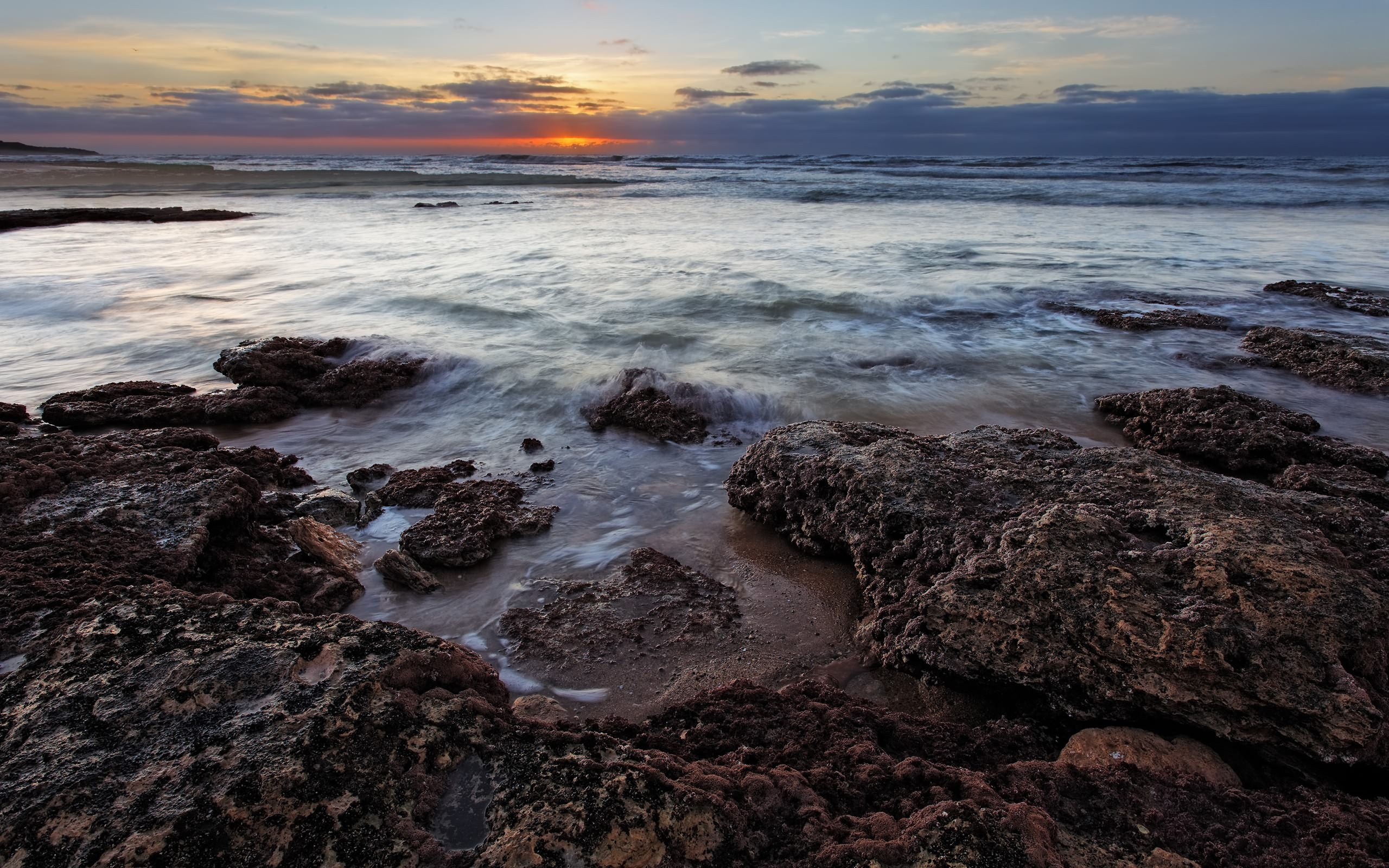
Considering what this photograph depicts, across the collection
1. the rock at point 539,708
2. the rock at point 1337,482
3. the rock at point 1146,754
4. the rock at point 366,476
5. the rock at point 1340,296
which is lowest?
the rock at point 366,476

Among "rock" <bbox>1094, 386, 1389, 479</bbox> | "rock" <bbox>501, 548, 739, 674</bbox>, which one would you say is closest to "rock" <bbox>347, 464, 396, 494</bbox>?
"rock" <bbox>501, 548, 739, 674</bbox>

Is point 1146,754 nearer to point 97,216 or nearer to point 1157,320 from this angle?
point 1157,320

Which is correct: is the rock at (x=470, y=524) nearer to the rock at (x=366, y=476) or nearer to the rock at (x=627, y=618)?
the rock at (x=627, y=618)

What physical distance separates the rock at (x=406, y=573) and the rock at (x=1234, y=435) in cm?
468

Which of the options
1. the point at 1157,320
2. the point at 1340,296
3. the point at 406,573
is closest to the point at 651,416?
the point at 406,573

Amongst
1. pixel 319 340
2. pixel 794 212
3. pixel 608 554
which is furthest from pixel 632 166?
pixel 608 554

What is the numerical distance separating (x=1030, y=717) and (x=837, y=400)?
4.10 meters

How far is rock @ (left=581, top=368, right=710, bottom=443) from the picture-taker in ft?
17.6

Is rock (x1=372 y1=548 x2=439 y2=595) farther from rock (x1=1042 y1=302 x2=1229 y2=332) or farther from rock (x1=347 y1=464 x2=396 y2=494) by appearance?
rock (x1=1042 y1=302 x2=1229 y2=332)

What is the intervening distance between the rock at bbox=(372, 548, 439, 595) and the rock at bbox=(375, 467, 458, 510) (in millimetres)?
727

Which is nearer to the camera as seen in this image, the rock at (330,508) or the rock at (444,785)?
the rock at (444,785)

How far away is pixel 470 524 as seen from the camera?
384 cm

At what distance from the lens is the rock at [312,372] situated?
238 inches

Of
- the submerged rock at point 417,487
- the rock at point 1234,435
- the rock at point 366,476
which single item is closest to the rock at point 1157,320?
the rock at point 1234,435
